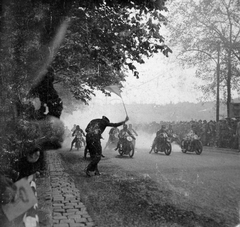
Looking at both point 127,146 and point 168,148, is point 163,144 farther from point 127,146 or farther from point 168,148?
point 127,146

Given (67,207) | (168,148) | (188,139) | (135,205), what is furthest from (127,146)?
(67,207)

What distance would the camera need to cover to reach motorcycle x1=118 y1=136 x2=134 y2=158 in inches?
606

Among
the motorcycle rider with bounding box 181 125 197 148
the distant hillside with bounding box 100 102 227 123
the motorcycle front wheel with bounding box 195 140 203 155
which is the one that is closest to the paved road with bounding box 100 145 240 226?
the motorcycle front wheel with bounding box 195 140 203 155

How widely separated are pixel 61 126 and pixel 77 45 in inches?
210

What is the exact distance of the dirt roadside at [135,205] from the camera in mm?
4902

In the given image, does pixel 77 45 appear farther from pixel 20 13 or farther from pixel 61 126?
pixel 20 13

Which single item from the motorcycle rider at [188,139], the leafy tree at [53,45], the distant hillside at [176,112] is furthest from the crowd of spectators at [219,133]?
the distant hillside at [176,112]

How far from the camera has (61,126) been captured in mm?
7805

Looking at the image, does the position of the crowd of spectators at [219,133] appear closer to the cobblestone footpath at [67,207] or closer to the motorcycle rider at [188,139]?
the motorcycle rider at [188,139]

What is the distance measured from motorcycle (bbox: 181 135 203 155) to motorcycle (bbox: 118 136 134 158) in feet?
12.5

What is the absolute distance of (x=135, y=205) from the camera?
5.94 metres

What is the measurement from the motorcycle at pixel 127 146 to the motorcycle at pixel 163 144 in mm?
2193

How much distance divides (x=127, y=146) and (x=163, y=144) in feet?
8.11

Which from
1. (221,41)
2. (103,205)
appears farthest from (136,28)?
(221,41)
